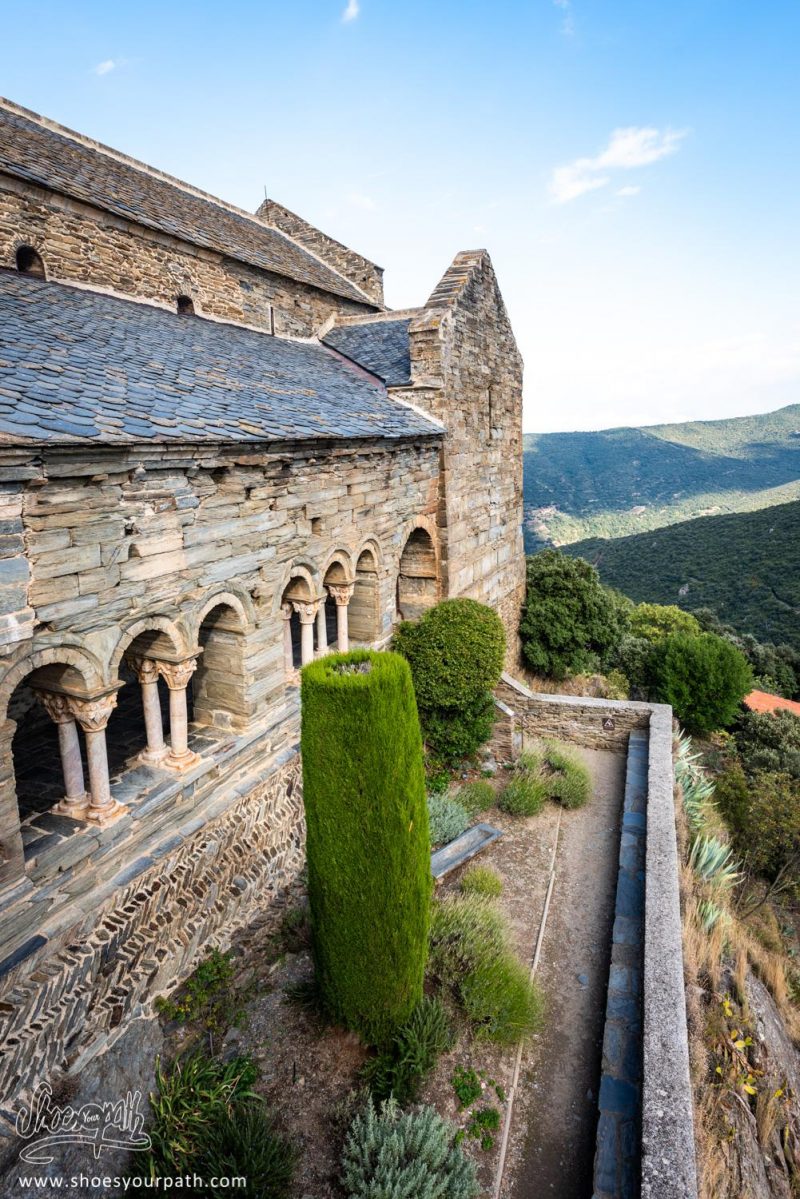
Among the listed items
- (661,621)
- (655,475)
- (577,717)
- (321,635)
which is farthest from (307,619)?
(655,475)

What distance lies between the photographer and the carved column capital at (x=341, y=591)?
8.91 m

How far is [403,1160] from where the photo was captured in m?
4.61

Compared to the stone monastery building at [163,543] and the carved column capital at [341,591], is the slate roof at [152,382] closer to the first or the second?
the stone monastery building at [163,543]

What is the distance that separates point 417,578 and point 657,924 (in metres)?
6.59

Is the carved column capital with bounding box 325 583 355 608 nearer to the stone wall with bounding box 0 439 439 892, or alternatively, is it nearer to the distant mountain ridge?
the stone wall with bounding box 0 439 439 892

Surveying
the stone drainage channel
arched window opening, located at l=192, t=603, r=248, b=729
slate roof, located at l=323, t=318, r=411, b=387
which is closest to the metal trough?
the stone drainage channel

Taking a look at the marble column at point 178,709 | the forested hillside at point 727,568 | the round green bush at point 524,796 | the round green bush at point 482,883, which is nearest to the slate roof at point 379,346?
the marble column at point 178,709

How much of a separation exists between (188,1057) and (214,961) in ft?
2.98

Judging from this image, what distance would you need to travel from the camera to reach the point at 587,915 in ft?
25.4

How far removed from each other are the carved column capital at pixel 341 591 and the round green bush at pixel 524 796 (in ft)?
13.1

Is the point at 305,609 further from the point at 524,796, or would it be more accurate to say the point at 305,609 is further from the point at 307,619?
the point at 524,796

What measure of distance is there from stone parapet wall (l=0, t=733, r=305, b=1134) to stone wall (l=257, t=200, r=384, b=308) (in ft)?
42.8

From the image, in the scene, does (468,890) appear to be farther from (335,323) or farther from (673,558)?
(673,558)

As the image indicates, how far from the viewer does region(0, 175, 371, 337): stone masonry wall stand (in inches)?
317
